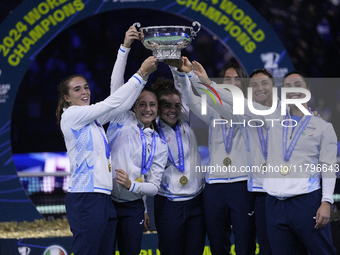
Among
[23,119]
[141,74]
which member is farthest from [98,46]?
[141,74]

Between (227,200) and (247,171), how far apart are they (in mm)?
279

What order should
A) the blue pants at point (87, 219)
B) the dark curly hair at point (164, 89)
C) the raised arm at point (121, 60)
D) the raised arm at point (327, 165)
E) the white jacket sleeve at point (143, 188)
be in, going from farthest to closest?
the dark curly hair at point (164, 89) → the raised arm at point (121, 60) → the white jacket sleeve at point (143, 188) → the raised arm at point (327, 165) → the blue pants at point (87, 219)

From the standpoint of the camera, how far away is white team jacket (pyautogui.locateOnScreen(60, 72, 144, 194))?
285cm

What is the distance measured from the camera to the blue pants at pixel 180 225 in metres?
3.31

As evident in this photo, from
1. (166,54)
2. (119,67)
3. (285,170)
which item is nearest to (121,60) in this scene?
(119,67)

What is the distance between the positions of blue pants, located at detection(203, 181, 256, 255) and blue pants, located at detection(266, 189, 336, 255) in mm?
272

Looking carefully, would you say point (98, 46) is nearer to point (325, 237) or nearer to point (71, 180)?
point (71, 180)

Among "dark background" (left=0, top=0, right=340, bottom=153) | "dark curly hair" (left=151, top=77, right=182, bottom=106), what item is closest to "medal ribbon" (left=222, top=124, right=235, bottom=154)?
"dark curly hair" (left=151, top=77, right=182, bottom=106)

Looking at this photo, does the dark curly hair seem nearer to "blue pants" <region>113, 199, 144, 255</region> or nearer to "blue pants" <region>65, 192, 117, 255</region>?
"blue pants" <region>113, 199, 144, 255</region>

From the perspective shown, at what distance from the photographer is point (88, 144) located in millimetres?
2871

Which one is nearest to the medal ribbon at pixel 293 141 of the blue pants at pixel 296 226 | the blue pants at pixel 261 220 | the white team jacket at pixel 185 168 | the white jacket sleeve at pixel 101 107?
the blue pants at pixel 296 226

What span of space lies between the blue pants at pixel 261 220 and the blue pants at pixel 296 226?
0.18 metres

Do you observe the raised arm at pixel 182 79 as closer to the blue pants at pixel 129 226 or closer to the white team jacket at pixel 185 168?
the white team jacket at pixel 185 168

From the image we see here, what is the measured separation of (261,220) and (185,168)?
0.71 metres
